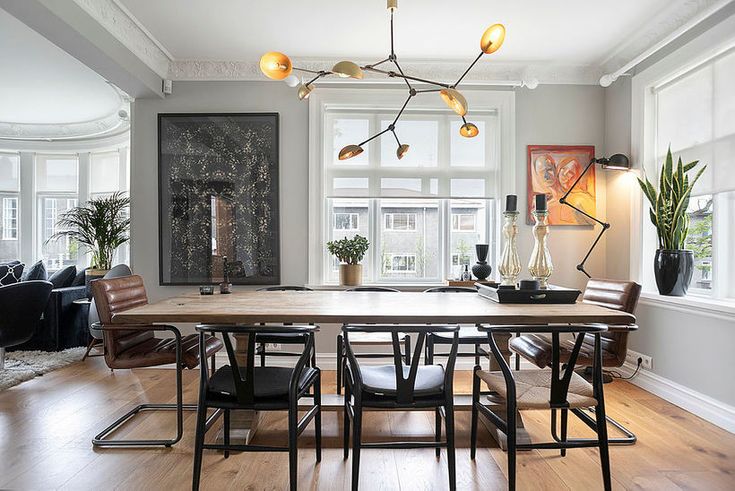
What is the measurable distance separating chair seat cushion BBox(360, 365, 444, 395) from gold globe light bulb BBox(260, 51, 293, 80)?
1.45m

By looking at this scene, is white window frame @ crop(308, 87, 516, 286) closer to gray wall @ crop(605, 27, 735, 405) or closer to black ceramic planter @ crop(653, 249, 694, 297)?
gray wall @ crop(605, 27, 735, 405)

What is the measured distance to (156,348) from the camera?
2590mm

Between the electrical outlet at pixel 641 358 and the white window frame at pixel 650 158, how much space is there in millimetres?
439

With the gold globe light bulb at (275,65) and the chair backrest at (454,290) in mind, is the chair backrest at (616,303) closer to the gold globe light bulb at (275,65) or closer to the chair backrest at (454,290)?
the chair backrest at (454,290)

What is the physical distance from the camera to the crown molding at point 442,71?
388 cm

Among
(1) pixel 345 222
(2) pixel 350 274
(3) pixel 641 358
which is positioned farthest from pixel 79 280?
(3) pixel 641 358

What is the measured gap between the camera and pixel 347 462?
2201mm

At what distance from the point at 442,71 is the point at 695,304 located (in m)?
2.67

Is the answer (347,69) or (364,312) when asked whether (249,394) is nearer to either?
(364,312)

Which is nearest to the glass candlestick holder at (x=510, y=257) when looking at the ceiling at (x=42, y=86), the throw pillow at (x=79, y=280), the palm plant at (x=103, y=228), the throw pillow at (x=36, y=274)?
the ceiling at (x=42, y=86)

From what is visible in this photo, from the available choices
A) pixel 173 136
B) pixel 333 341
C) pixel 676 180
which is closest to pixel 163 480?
pixel 333 341

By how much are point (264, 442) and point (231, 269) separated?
183 cm

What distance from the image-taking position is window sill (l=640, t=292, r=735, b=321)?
2643 mm

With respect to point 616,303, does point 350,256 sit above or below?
above
